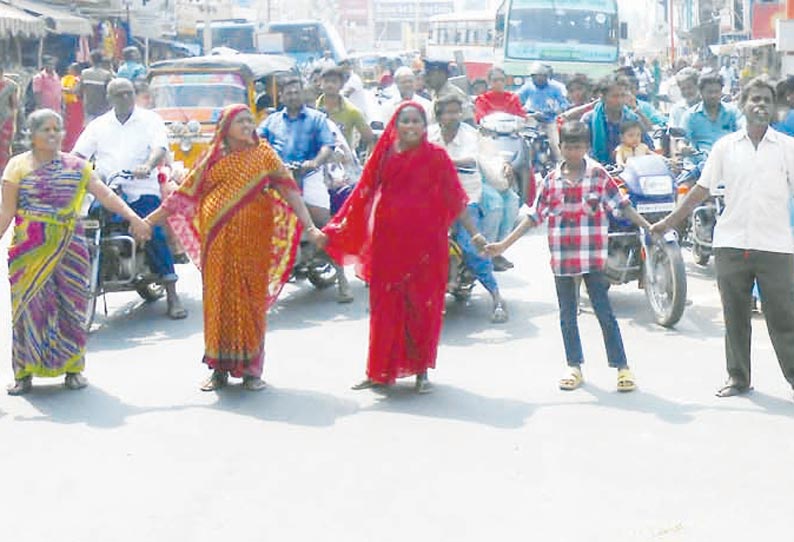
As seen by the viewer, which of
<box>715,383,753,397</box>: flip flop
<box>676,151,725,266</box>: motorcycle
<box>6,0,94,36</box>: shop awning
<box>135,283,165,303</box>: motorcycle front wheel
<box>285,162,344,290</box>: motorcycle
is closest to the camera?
<box>715,383,753,397</box>: flip flop

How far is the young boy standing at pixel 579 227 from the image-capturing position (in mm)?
7004

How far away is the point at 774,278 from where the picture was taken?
6.70 m

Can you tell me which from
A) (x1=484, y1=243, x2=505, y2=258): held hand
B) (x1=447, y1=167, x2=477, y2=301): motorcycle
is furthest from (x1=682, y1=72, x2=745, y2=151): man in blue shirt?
(x1=484, y1=243, x2=505, y2=258): held hand

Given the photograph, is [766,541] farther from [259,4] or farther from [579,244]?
[259,4]

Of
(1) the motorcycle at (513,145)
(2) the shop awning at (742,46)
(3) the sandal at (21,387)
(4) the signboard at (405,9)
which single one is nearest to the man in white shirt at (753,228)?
(3) the sandal at (21,387)

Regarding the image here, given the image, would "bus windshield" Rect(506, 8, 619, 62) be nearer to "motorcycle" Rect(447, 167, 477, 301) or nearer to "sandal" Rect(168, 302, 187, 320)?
"motorcycle" Rect(447, 167, 477, 301)

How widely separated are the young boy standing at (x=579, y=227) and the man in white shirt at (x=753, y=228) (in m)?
0.47

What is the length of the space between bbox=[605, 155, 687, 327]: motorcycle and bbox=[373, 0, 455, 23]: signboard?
326ft

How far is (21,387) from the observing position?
23.4 feet

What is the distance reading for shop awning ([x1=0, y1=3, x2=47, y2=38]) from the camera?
22.7 metres

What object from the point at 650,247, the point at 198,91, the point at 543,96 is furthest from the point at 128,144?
the point at 543,96

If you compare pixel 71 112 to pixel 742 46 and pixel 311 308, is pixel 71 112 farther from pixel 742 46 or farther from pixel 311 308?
pixel 742 46

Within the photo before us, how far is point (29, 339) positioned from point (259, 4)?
3232 inches

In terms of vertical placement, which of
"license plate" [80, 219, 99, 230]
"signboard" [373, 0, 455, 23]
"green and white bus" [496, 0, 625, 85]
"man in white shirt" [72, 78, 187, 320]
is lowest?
"license plate" [80, 219, 99, 230]
